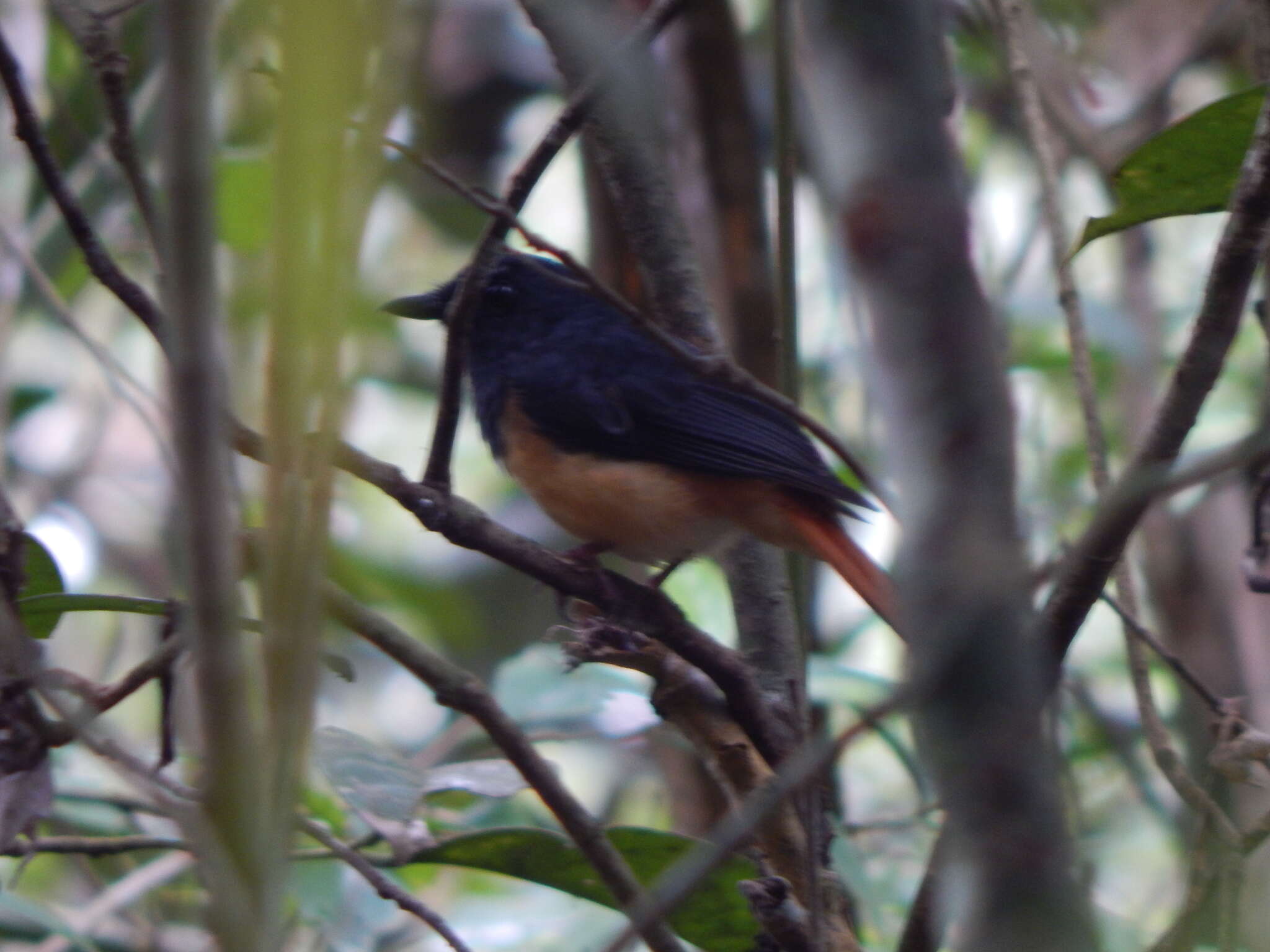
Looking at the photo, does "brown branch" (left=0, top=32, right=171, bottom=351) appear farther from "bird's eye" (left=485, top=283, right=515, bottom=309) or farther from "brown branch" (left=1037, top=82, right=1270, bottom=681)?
"bird's eye" (left=485, top=283, right=515, bottom=309)

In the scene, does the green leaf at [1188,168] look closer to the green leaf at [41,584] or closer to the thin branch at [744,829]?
the thin branch at [744,829]

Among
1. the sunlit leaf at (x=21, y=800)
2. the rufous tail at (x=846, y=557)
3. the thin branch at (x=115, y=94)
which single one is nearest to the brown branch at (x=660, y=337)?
the thin branch at (x=115, y=94)

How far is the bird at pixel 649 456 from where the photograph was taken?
298 cm

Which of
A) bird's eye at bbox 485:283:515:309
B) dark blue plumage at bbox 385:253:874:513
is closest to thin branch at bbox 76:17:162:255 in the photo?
dark blue plumage at bbox 385:253:874:513

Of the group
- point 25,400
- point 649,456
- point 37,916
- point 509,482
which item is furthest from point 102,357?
point 509,482

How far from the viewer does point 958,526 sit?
723mm

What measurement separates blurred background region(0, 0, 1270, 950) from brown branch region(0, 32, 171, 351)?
6.6 inches

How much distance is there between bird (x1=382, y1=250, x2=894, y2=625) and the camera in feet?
9.79

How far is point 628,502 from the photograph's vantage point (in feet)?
10.1

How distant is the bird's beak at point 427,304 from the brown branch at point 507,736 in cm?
196

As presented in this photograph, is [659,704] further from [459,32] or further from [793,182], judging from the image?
[459,32]

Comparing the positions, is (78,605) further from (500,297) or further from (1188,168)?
(500,297)

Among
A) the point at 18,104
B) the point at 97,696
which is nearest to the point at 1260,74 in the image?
the point at 18,104

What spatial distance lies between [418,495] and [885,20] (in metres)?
1.07
